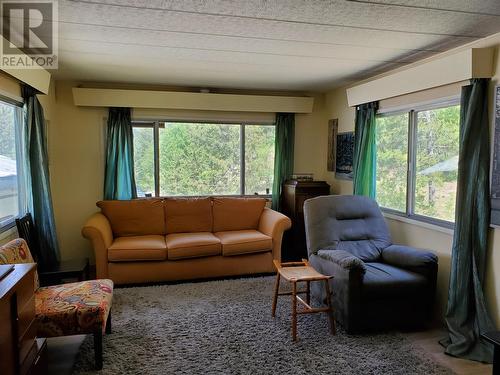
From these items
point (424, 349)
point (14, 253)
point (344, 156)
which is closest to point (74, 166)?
point (14, 253)

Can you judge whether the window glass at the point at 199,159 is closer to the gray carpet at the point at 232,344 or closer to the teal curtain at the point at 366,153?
the teal curtain at the point at 366,153

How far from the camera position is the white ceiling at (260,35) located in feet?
7.23

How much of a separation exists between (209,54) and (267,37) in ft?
2.28

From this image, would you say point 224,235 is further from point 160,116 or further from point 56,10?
point 56,10

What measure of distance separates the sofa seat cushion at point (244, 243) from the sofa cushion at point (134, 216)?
764 millimetres

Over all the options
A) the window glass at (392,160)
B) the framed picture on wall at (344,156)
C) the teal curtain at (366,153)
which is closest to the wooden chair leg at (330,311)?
the window glass at (392,160)

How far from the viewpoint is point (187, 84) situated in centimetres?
471

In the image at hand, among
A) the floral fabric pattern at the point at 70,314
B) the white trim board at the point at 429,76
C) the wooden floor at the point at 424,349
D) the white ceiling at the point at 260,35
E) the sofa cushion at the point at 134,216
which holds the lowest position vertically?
the wooden floor at the point at 424,349

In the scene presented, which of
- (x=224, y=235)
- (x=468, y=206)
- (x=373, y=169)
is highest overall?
(x=373, y=169)

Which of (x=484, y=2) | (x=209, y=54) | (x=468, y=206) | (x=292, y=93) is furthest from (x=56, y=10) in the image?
(x=292, y=93)

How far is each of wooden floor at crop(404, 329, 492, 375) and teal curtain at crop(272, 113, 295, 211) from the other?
2596mm

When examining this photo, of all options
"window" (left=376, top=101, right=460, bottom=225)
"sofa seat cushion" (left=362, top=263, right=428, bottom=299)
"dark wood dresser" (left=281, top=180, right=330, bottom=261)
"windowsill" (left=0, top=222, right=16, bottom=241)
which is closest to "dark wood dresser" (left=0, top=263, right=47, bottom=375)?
"windowsill" (left=0, top=222, right=16, bottom=241)

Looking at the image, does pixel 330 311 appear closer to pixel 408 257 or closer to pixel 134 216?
pixel 408 257

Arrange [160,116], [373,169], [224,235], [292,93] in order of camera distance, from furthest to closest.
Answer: [292,93], [160,116], [224,235], [373,169]
